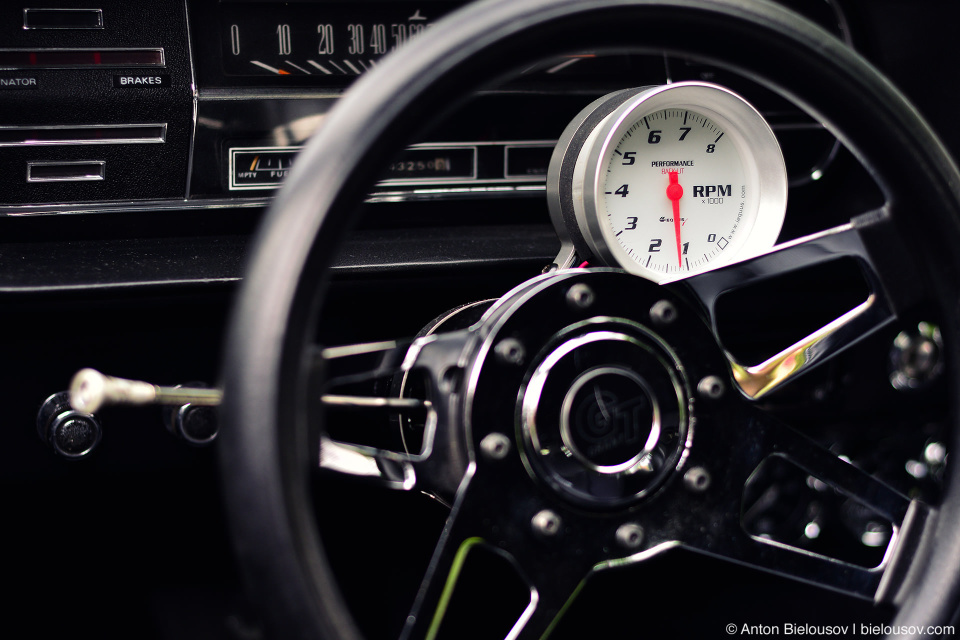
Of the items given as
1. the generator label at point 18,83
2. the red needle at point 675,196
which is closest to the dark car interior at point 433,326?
the generator label at point 18,83

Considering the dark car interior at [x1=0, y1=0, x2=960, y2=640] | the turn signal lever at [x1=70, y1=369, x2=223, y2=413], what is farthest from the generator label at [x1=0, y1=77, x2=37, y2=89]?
the turn signal lever at [x1=70, y1=369, x2=223, y2=413]

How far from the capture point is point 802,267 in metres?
0.92

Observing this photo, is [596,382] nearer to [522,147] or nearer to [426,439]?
[426,439]

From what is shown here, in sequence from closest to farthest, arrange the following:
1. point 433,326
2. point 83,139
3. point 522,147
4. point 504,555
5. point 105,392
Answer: point 105,392 < point 504,555 < point 433,326 < point 83,139 < point 522,147

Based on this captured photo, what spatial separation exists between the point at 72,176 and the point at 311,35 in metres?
0.37

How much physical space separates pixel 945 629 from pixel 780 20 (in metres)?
0.58

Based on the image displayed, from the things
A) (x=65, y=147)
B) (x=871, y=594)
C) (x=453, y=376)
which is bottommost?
(x=871, y=594)

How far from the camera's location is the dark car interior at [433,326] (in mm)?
684

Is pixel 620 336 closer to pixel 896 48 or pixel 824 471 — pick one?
pixel 824 471

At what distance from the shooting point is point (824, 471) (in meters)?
Answer: 0.95

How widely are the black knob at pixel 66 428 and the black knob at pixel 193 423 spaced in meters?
0.09

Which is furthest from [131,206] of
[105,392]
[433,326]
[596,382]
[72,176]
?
[596,382]

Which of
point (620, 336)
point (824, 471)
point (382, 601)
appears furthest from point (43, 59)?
point (824, 471)

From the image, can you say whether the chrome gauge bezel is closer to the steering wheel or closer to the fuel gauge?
the steering wheel
